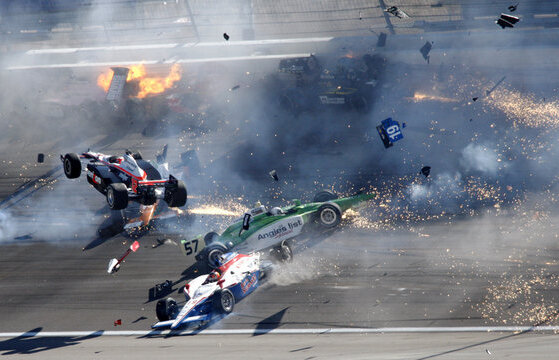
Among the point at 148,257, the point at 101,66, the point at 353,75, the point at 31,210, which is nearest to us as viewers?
the point at 148,257

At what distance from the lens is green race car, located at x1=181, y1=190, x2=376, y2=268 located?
17453 mm

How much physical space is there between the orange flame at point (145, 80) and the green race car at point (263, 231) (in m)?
15.6

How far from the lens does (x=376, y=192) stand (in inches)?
837

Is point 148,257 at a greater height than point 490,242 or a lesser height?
greater

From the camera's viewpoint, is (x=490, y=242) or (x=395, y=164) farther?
(x=395, y=164)

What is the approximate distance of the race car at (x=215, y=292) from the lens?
14.9 m

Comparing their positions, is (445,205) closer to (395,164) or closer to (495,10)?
(395,164)

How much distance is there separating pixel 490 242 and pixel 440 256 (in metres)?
1.75

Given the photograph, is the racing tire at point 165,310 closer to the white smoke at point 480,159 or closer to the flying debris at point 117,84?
the white smoke at point 480,159

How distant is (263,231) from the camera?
1794 cm

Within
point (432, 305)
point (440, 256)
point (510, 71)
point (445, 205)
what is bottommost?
A: point (432, 305)

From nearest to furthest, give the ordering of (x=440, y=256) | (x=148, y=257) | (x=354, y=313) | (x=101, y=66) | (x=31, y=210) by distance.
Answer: (x=354, y=313) < (x=440, y=256) < (x=148, y=257) < (x=31, y=210) < (x=101, y=66)

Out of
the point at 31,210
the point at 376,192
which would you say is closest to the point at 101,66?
the point at 31,210

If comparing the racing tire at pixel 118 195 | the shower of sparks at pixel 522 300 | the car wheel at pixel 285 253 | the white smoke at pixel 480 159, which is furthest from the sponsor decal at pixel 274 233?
the white smoke at pixel 480 159
